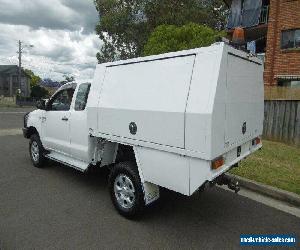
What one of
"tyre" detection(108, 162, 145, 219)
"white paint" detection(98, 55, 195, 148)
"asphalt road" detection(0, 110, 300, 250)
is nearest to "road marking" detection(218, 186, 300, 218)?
"asphalt road" detection(0, 110, 300, 250)

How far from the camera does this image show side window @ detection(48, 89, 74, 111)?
5950 mm

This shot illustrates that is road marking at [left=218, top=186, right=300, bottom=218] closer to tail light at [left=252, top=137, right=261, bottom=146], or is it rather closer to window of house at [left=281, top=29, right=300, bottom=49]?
tail light at [left=252, top=137, right=261, bottom=146]

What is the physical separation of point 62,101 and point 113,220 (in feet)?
9.57

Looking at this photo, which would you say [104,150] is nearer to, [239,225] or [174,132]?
[174,132]

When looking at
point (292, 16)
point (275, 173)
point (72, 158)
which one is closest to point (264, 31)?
point (292, 16)

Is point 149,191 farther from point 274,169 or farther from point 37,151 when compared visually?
point 37,151

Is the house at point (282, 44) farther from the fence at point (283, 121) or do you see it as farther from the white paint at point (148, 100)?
the white paint at point (148, 100)

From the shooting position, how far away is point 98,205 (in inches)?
197

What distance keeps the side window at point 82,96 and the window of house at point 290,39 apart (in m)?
15.8

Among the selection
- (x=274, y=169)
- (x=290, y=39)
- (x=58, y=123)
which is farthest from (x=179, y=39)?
(x=58, y=123)

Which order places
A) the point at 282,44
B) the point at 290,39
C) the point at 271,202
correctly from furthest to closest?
the point at 282,44, the point at 290,39, the point at 271,202

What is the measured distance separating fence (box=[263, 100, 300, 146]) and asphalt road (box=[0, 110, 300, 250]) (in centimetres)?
662

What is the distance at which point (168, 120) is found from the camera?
12.2 ft

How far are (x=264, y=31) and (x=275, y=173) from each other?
1715 cm
